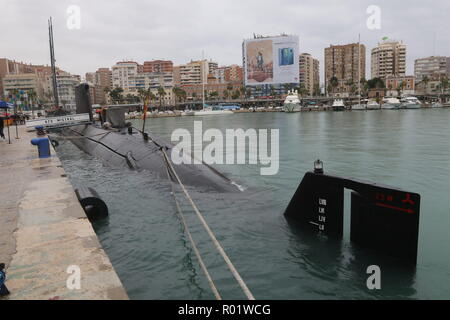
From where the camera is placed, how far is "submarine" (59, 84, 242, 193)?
1342 cm

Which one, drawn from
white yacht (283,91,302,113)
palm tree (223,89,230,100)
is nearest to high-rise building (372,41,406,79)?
palm tree (223,89,230,100)

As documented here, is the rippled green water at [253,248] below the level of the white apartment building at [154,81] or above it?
below

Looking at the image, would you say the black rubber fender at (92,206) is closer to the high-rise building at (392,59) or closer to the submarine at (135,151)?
the submarine at (135,151)

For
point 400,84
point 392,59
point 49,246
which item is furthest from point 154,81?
point 49,246

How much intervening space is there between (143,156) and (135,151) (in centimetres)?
120

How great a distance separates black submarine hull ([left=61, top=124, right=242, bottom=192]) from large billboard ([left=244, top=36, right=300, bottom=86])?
4306 inches

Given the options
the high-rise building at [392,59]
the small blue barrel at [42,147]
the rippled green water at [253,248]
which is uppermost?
the high-rise building at [392,59]

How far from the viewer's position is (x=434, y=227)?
970cm

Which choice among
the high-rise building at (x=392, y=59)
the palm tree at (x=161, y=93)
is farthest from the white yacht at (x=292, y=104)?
the high-rise building at (x=392, y=59)

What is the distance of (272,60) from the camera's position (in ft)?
429

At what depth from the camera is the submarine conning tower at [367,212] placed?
21.4 ft

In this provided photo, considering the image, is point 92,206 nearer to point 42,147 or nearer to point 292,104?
point 42,147
